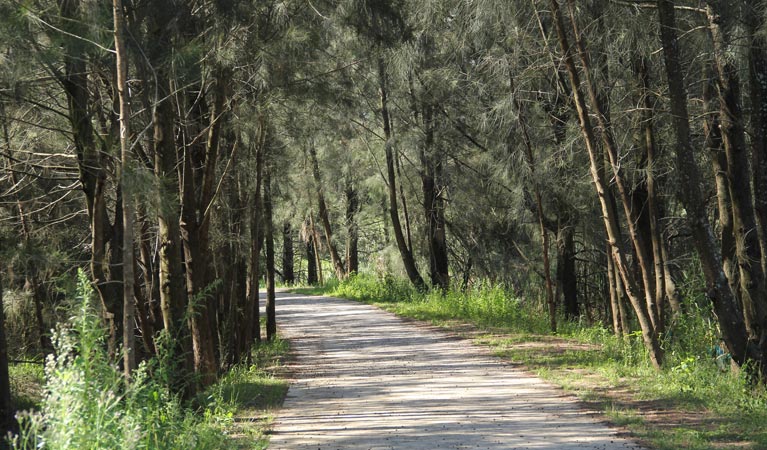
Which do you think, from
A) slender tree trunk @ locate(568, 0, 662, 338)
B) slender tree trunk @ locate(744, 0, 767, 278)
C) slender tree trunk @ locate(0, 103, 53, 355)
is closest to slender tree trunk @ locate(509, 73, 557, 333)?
slender tree trunk @ locate(568, 0, 662, 338)

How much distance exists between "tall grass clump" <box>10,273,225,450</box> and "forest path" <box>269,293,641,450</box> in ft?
5.16

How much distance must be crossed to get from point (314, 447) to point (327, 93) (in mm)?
6271

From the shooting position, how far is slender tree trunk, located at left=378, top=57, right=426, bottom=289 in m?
24.1

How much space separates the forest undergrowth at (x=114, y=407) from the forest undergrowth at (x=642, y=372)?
3642 millimetres

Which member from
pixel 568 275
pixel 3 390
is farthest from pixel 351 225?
pixel 3 390

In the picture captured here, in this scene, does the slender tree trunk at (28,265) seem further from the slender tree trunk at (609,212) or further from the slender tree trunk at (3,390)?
the slender tree trunk at (609,212)

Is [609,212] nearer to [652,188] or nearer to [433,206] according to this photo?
[652,188]

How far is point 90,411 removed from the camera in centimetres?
538

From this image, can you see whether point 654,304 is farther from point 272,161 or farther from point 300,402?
point 272,161

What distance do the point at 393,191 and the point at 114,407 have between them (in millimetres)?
20001

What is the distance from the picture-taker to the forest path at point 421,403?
26.7 feet

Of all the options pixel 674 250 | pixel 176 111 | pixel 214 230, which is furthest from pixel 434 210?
pixel 176 111

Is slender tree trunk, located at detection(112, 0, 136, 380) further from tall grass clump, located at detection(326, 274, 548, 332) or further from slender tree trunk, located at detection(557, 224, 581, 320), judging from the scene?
slender tree trunk, located at detection(557, 224, 581, 320)

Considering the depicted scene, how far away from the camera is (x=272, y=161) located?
16.7m
